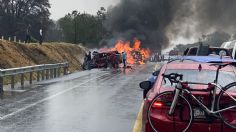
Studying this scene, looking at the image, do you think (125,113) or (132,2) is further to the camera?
(132,2)

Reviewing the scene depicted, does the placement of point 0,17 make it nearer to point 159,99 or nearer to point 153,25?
point 153,25

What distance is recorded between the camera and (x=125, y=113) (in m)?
12.6

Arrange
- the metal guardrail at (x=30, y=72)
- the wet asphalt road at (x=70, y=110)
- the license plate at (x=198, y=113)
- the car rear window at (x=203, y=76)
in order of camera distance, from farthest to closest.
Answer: the metal guardrail at (x=30, y=72)
the wet asphalt road at (x=70, y=110)
the car rear window at (x=203, y=76)
the license plate at (x=198, y=113)

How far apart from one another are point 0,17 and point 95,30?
21850 millimetres

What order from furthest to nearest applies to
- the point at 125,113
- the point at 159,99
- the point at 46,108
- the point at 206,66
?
the point at 46,108
the point at 125,113
the point at 206,66
the point at 159,99

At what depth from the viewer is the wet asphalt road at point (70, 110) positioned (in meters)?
10.5

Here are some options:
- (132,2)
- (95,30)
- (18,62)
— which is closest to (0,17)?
(95,30)

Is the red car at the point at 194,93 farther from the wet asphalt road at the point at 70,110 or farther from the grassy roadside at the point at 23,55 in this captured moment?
the grassy roadside at the point at 23,55

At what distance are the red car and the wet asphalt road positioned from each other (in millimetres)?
2324

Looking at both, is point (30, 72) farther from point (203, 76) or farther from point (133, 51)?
point (133, 51)

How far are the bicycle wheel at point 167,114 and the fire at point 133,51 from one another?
46789 millimetres

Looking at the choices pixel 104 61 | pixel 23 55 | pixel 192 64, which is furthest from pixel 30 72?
pixel 104 61

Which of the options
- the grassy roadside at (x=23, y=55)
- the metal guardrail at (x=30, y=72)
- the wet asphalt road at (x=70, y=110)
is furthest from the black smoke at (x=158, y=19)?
the wet asphalt road at (x=70, y=110)

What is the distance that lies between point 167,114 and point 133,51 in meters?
49.8
